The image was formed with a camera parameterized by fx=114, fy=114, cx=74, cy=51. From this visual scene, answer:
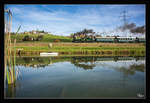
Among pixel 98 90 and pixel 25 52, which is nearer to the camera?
pixel 98 90

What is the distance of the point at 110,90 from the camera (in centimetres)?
246
